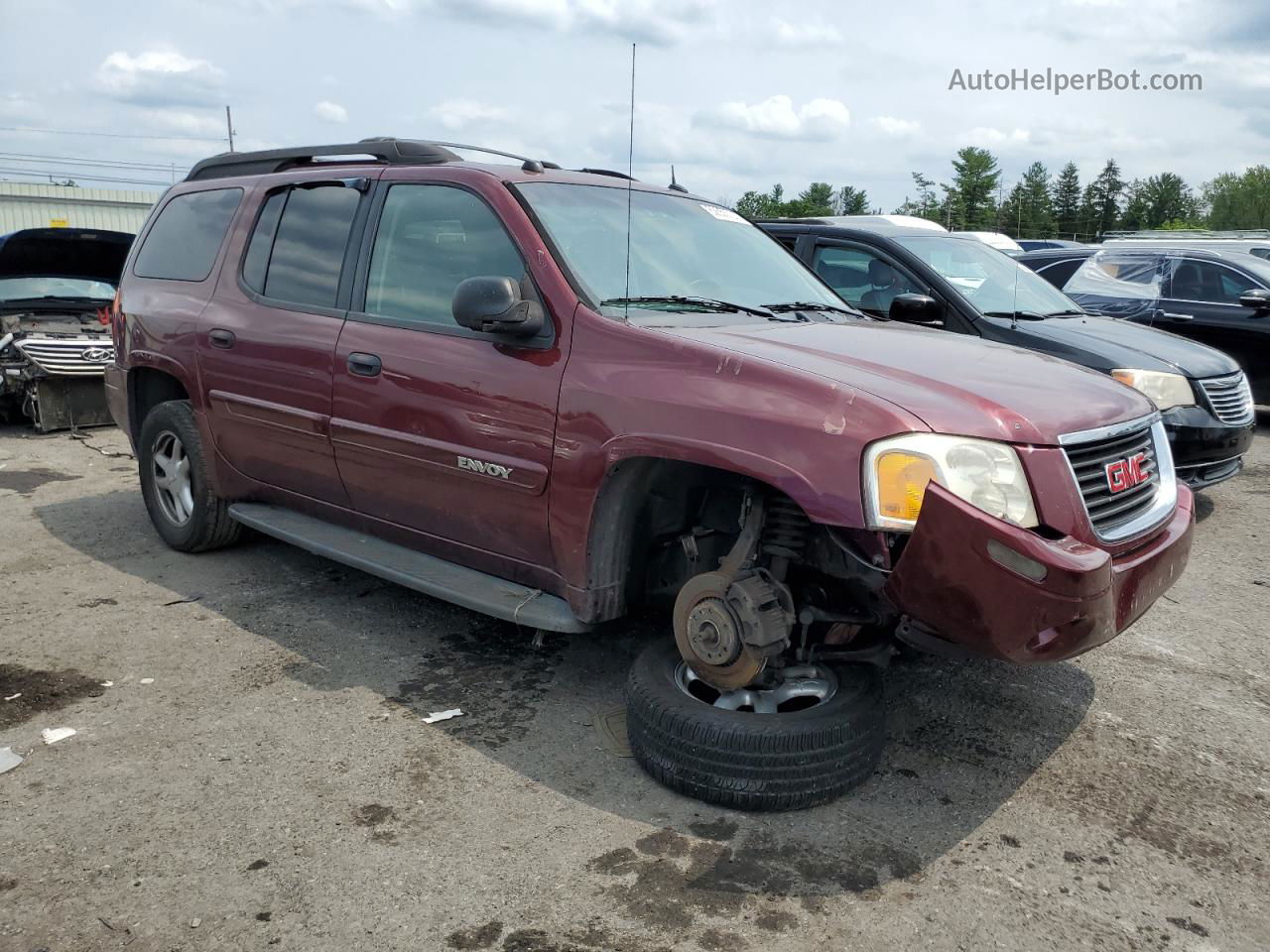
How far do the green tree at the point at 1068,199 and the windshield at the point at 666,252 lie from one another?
90.8 metres

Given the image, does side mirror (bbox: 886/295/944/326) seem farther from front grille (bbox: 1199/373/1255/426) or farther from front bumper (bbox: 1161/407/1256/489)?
front grille (bbox: 1199/373/1255/426)

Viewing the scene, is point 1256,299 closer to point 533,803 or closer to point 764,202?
point 533,803

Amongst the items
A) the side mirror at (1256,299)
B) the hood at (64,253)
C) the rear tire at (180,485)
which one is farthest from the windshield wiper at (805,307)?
the hood at (64,253)

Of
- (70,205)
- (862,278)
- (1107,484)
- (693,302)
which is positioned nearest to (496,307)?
(693,302)

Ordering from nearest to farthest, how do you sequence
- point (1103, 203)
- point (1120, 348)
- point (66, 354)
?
1. point (1120, 348)
2. point (66, 354)
3. point (1103, 203)

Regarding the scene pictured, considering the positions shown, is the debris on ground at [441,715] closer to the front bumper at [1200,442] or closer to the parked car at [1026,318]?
the parked car at [1026,318]

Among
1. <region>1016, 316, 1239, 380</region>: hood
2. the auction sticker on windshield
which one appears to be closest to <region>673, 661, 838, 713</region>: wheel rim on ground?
the auction sticker on windshield

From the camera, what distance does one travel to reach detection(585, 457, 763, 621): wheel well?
3309mm

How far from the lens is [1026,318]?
21.7 feet

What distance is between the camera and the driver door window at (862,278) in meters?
6.81

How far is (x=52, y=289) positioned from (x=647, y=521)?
8215mm

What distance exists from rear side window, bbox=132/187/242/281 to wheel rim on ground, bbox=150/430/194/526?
85 centimetres

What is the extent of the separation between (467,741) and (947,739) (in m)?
1.62

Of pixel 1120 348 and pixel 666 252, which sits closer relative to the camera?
pixel 666 252
